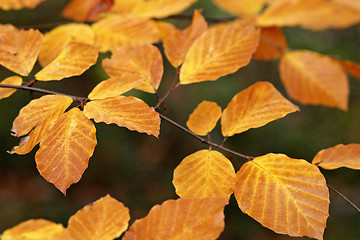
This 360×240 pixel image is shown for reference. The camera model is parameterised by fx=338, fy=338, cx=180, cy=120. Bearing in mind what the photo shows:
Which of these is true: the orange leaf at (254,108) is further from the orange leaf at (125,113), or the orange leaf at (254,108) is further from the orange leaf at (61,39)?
the orange leaf at (61,39)

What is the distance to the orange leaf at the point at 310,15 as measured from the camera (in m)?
0.59

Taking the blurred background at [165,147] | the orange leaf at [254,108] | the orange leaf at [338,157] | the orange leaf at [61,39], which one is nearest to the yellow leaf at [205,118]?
the orange leaf at [254,108]

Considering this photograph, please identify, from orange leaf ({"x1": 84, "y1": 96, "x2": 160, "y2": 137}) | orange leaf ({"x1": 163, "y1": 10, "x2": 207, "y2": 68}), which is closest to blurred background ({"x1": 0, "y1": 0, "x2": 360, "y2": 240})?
orange leaf ({"x1": 163, "y1": 10, "x2": 207, "y2": 68})

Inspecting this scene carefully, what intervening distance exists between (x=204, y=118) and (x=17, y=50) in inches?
9.3

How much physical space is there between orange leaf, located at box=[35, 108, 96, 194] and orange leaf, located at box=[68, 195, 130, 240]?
0.03 meters

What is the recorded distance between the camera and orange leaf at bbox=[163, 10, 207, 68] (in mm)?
435

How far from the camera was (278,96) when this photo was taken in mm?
372

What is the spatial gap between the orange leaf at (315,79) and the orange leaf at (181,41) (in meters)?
0.23

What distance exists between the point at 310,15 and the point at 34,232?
0.57 m

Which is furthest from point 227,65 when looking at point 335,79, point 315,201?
point 335,79

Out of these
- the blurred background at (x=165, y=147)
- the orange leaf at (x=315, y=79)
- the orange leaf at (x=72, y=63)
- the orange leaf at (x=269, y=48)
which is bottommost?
the blurred background at (x=165, y=147)

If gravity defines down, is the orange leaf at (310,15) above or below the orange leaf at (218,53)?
below

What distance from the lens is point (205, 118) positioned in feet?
1.31

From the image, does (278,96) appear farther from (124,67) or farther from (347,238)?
(347,238)
